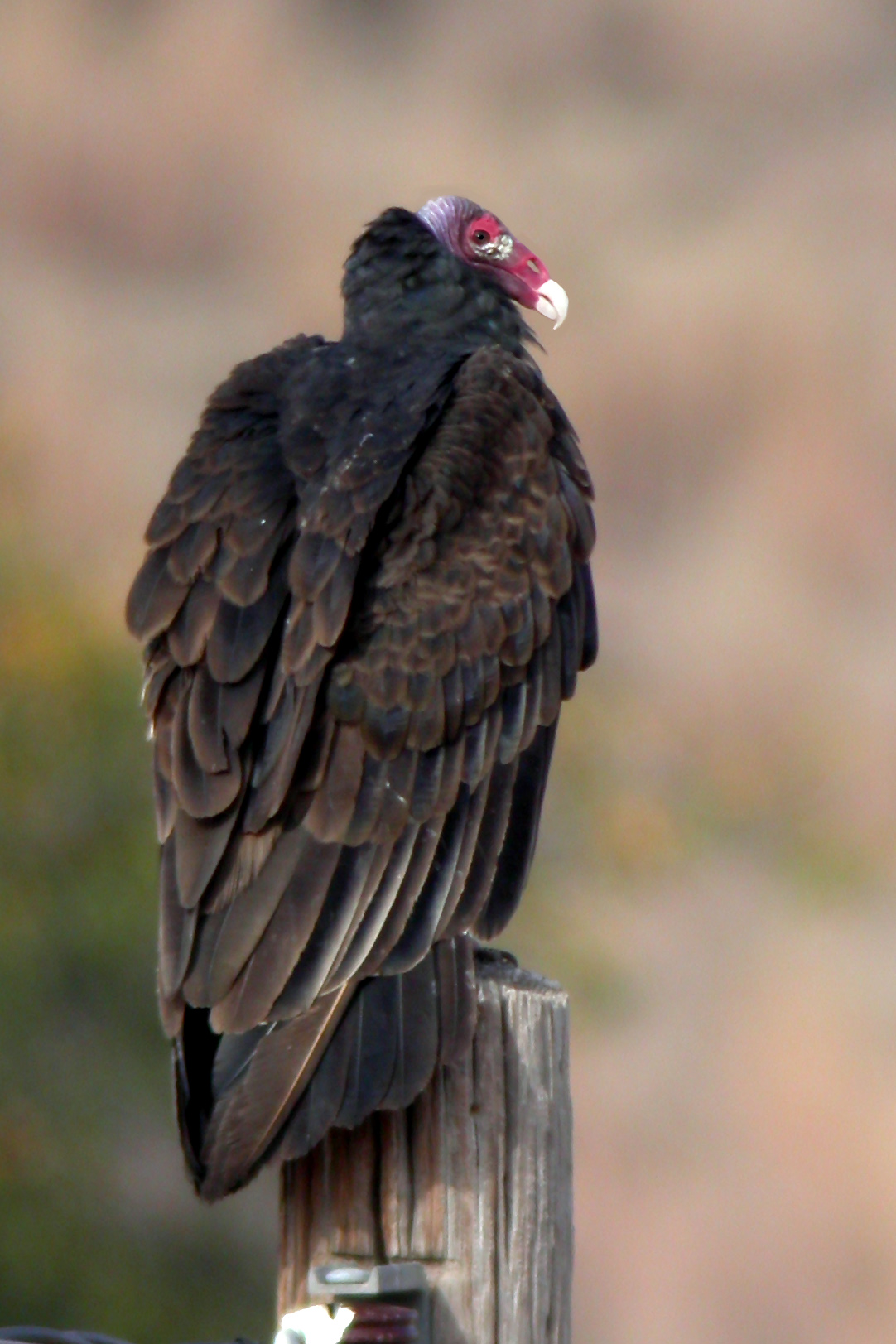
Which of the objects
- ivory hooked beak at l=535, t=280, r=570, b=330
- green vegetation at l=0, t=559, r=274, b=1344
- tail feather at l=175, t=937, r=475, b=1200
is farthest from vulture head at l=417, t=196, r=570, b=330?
green vegetation at l=0, t=559, r=274, b=1344

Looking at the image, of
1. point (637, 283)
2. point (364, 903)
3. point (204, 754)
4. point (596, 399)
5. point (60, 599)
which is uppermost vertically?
point (637, 283)

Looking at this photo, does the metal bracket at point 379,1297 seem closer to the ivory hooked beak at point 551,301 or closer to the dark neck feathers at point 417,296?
the dark neck feathers at point 417,296

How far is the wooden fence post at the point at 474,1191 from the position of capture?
2465 mm

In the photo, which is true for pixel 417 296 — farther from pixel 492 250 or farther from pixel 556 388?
pixel 556 388

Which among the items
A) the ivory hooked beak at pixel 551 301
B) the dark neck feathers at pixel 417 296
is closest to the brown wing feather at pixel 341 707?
the dark neck feathers at pixel 417 296

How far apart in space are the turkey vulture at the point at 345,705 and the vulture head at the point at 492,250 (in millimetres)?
585

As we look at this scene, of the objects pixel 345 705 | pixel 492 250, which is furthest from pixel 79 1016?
pixel 345 705

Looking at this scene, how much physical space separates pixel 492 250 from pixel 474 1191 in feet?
8.94

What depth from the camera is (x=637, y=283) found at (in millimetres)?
20375

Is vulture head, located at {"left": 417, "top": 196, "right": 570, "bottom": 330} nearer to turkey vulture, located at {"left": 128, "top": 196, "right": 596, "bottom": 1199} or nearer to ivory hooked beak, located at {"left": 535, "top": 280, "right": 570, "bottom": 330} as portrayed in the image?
ivory hooked beak, located at {"left": 535, "top": 280, "right": 570, "bottom": 330}

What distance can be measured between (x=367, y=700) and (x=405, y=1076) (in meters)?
0.76

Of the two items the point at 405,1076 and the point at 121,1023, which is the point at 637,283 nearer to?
the point at 121,1023

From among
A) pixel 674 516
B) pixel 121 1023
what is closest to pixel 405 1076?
pixel 121 1023

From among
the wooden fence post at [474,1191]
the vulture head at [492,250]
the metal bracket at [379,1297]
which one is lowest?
the metal bracket at [379,1297]
